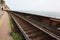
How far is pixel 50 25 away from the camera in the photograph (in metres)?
6.43

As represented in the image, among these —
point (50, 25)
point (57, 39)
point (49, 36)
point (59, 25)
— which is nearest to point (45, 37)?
point (49, 36)

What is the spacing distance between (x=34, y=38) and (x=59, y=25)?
1300 millimetres

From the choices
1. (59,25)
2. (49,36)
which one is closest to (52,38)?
(49,36)

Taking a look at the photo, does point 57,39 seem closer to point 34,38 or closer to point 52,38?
point 52,38

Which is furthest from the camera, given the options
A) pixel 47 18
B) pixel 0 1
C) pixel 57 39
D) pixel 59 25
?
pixel 0 1

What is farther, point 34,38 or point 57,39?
point 34,38

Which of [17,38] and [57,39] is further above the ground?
[57,39]

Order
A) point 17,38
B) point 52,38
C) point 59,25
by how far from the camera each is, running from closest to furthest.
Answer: point 52,38, point 59,25, point 17,38

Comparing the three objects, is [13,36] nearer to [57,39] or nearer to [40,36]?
[40,36]

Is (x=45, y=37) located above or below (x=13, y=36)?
above

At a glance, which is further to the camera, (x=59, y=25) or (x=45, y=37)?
(x=59, y=25)

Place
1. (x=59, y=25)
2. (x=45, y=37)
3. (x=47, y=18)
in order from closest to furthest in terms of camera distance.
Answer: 1. (x=45, y=37)
2. (x=59, y=25)
3. (x=47, y=18)

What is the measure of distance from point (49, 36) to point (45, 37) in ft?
0.52

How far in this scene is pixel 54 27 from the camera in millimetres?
5961
